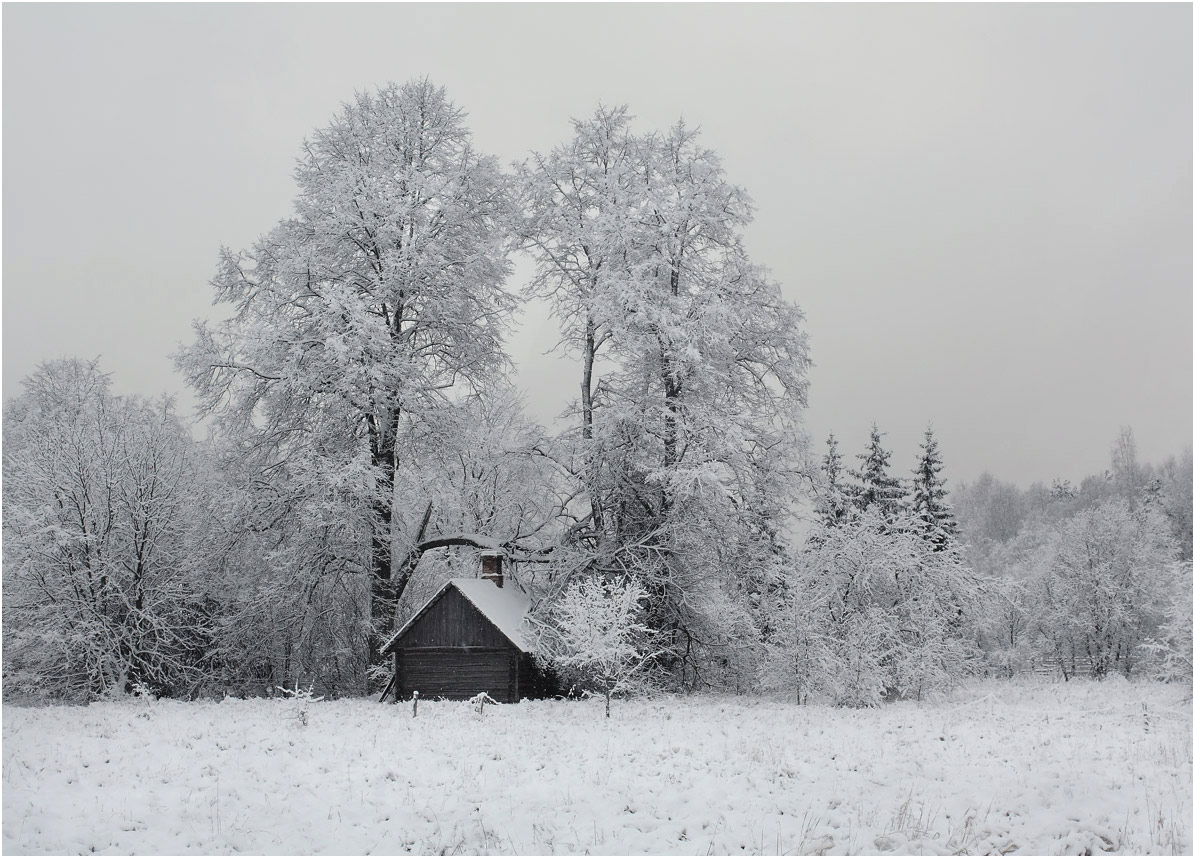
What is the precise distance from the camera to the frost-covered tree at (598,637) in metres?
15.6

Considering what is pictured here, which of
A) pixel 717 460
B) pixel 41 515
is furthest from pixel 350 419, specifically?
pixel 717 460

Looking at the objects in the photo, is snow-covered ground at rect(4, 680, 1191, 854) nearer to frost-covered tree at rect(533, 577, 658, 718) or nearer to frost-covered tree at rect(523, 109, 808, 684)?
frost-covered tree at rect(533, 577, 658, 718)

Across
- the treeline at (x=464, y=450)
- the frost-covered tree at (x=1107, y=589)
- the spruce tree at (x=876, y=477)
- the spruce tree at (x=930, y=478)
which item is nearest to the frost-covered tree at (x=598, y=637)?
the treeline at (x=464, y=450)

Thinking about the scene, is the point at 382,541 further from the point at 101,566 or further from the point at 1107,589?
the point at 1107,589

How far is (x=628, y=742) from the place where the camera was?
11.8m

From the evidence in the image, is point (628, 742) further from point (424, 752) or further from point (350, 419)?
point (350, 419)

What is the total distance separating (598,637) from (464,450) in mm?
7602

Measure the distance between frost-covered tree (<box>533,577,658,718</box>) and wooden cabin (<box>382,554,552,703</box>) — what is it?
0.90 m

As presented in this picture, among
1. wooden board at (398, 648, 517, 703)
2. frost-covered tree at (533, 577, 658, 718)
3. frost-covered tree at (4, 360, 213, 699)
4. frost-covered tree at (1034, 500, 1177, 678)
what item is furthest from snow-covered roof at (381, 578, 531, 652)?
frost-covered tree at (1034, 500, 1177, 678)

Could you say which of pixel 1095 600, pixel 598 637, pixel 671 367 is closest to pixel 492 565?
pixel 598 637

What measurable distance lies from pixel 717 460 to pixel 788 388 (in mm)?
3335

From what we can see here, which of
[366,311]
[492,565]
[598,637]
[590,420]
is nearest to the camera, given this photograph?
[598,637]

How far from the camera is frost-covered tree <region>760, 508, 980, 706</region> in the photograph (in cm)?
1689

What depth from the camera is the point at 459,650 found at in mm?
19156
